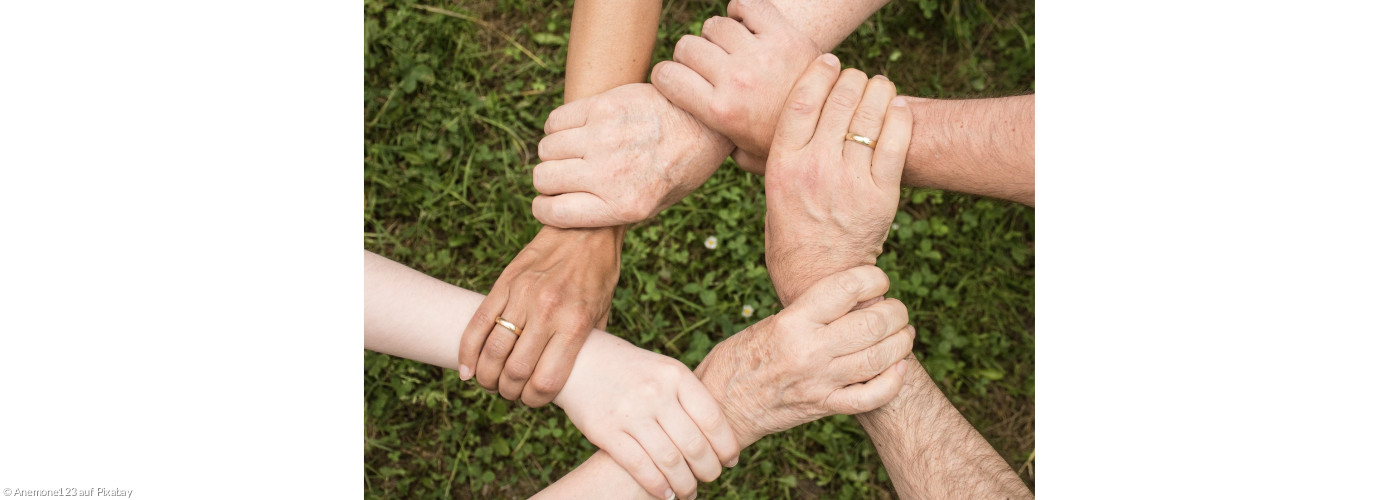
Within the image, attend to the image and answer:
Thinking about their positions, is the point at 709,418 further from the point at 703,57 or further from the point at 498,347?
the point at 703,57

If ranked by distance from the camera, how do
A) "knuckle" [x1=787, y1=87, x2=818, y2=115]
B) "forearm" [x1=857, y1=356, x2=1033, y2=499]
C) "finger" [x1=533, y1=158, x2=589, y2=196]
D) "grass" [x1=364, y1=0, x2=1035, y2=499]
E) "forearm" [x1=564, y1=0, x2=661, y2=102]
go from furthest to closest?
"grass" [x1=364, y1=0, x2=1035, y2=499]
"forearm" [x1=564, y1=0, x2=661, y2=102]
"finger" [x1=533, y1=158, x2=589, y2=196]
"knuckle" [x1=787, y1=87, x2=818, y2=115]
"forearm" [x1=857, y1=356, x2=1033, y2=499]

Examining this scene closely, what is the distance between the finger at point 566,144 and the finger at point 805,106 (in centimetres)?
60

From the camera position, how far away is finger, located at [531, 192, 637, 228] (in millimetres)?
2609

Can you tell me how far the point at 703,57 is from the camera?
100.0 inches

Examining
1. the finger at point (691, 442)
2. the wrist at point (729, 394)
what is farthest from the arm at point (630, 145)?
the finger at point (691, 442)

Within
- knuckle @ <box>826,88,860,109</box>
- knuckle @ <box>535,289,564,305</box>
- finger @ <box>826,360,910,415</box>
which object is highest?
knuckle @ <box>826,88,860,109</box>

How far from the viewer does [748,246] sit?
3.72m

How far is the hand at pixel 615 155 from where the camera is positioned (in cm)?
260

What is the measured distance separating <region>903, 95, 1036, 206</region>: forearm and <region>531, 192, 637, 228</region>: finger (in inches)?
36.4

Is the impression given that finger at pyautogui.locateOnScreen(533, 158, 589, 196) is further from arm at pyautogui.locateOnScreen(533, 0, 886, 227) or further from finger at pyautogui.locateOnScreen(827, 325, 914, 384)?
finger at pyautogui.locateOnScreen(827, 325, 914, 384)

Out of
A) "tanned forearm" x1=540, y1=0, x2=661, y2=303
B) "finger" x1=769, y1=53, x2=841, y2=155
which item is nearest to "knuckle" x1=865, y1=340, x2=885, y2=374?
"finger" x1=769, y1=53, x2=841, y2=155

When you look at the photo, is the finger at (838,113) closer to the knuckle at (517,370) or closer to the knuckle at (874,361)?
the knuckle at (874,361)

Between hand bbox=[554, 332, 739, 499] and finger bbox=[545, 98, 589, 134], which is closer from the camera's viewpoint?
hand bbox=[554, 332, 739, 499]

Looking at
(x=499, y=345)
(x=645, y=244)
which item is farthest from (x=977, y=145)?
(x=645, y=244)
